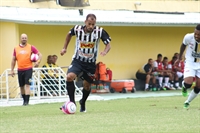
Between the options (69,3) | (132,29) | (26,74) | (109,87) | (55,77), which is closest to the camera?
(26,74)

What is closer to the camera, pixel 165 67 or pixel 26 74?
pixel 26 74

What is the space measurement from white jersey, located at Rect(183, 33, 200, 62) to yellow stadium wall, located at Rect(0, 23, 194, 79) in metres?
10.3

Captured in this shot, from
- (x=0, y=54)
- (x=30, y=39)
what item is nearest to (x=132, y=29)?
(x=30, y=39)

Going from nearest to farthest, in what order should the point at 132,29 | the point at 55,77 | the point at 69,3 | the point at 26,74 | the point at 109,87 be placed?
1. the point at 26,74
2. the point at 55,77
3. the point at 69,3
4. the point at 109,87
5. the point at 132,29

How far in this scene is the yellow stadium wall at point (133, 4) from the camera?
70.3 feet

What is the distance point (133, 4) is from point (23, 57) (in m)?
9.15

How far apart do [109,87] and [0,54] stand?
15.6 feet

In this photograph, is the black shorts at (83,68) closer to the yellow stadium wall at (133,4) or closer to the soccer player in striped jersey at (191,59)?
the soccer player in striped jersey at (191,59)

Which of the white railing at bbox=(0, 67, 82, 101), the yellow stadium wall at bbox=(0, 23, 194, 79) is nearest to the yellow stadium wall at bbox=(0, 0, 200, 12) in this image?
the yellow stadium wall at bbox=(0, 23, 194, 79)

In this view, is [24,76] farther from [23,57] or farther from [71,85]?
[71,85]

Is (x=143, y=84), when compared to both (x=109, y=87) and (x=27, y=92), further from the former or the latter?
(x=27, y=92)

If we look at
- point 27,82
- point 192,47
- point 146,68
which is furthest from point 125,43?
point 192,47

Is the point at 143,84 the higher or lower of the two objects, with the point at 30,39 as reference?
lower

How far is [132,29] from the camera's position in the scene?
25203mm
